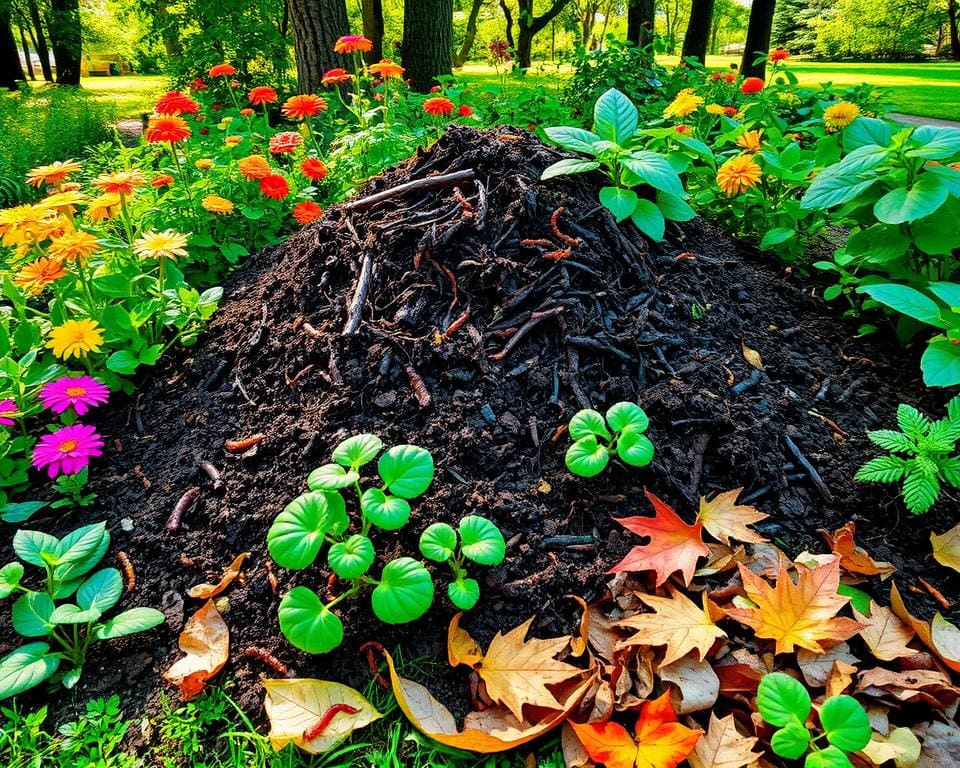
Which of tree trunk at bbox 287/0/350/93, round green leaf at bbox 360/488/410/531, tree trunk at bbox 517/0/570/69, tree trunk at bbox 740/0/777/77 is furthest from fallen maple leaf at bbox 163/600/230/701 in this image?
tree trunk at bbox 517/0/570/69

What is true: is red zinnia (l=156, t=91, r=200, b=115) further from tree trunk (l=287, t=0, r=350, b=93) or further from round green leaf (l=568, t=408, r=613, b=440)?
tree trunk (l=287, t=0, r=350, b=93)

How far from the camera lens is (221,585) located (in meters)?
1.82

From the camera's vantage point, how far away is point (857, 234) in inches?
102

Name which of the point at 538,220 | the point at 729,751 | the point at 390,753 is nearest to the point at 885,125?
the point at 538,220

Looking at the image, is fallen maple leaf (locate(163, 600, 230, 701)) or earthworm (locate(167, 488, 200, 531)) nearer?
fallen maple leaf (locate(163, 600, 230, 701))

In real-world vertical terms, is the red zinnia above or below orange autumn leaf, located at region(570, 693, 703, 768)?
above

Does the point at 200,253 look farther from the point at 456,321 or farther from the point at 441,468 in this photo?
the point at 441,468

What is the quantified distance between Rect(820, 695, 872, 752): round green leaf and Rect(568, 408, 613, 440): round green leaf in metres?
0.89

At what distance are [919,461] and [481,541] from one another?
53.9 inches

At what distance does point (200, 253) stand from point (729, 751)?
10.7 ft

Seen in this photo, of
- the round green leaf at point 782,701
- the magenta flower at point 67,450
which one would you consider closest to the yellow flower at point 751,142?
the round green leaf at point 782,701

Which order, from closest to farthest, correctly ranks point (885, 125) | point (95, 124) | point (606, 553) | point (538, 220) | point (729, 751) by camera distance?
point (729, 751) < point (606, 553) < point (538, 220) < point (885, 125) < point (95, 124)

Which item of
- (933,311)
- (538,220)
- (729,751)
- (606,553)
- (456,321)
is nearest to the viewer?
(729,751)

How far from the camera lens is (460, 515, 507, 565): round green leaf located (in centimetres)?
160
